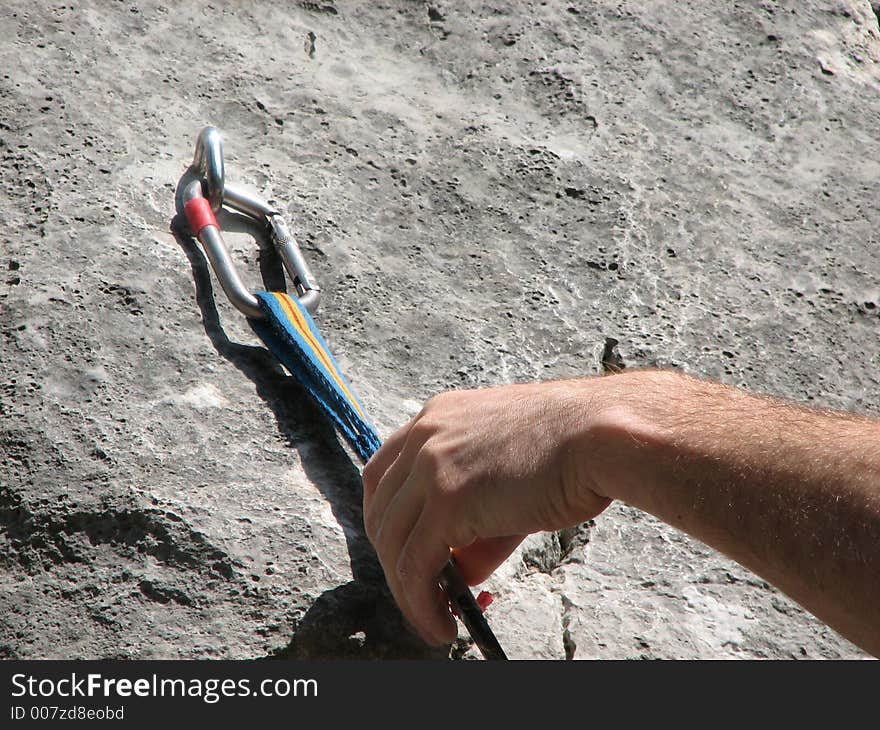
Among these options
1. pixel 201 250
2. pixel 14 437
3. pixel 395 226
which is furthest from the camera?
pixel 395 226

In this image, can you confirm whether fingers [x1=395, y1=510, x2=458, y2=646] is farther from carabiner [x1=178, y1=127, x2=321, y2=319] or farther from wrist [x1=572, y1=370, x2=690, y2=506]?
carabiner [x1=178, y1=127, x2=321, y2=319]

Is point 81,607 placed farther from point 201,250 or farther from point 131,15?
point 131,15

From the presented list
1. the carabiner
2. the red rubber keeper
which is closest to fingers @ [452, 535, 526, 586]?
the carabiner

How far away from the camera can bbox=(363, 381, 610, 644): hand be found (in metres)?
1.23

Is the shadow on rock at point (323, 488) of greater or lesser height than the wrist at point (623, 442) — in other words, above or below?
below

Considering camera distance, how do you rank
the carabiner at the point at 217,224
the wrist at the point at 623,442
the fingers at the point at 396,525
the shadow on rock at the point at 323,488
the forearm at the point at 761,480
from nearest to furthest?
the forearm at the point at 761,480, the wrist at the point at 623,442, the fingers at the point at 396,525, the shadow on rock at the point at 323,488, the carabiner at the point at 217,224

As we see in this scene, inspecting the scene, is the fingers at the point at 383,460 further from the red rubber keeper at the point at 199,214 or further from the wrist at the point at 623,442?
the red rubber keeper at the point at 199,214

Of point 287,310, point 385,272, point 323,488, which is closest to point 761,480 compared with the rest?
point 323,488

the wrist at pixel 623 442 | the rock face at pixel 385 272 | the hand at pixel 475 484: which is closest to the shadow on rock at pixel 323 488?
the rock face at pixel 385 272

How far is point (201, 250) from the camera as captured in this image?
5.88 feet

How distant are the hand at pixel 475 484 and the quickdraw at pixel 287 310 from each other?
0.17 ft

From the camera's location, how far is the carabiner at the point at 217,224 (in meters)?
1.70

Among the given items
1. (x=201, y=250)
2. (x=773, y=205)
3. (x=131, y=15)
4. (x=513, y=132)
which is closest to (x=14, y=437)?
(x=201, y=250)

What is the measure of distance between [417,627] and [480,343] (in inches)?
22.2
